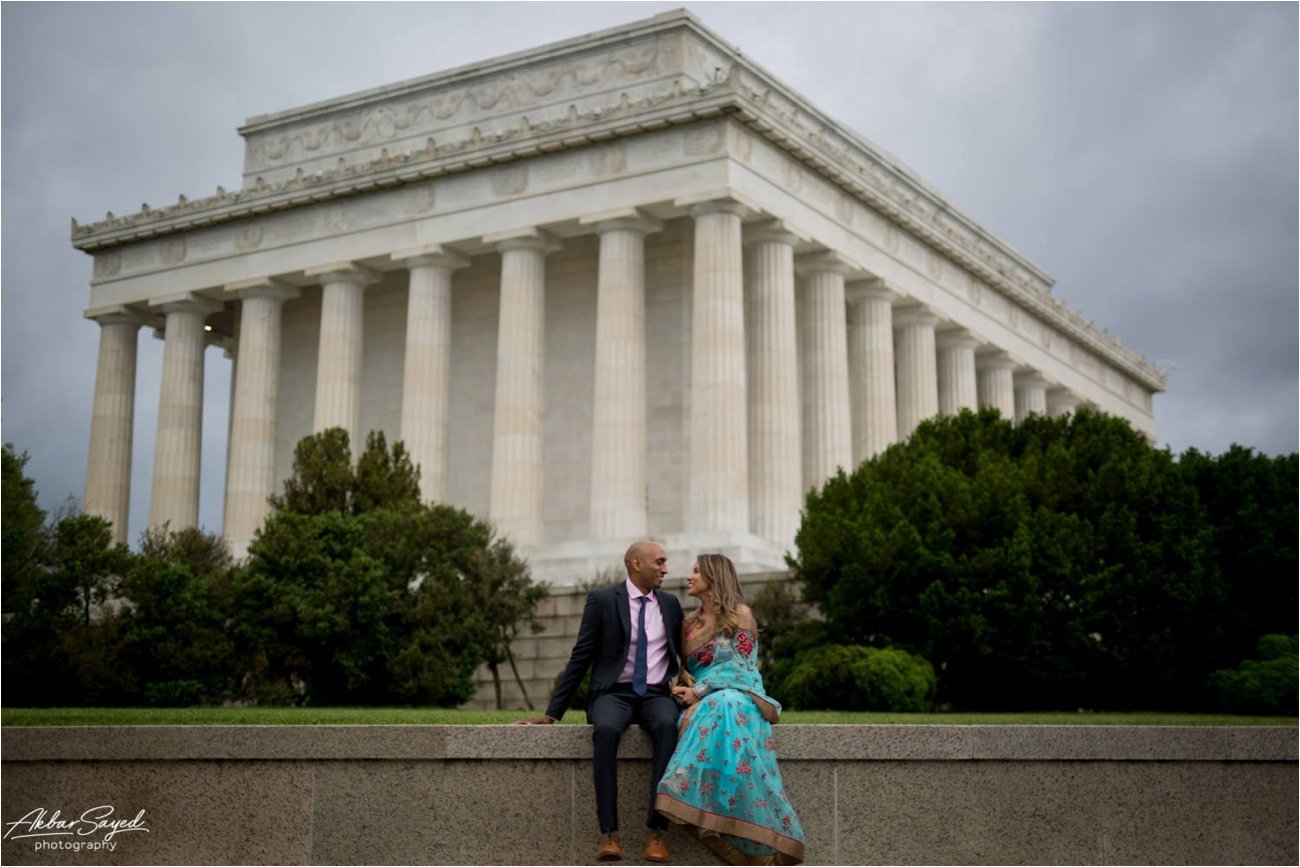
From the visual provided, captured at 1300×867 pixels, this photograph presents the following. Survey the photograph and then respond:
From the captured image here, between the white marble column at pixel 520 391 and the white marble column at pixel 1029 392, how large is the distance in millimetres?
27496

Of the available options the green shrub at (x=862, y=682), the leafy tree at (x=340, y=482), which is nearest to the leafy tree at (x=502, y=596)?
the leafy tree at (x=340, y=482)

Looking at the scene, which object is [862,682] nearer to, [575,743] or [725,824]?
[575,743]

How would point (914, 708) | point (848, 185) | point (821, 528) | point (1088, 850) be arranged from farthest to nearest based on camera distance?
1. point (848, 185)
2. point (821, 528)
3. point (914, 708)
4. point (1088, 850)

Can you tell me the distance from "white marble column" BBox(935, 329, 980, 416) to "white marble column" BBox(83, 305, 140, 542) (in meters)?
34.3

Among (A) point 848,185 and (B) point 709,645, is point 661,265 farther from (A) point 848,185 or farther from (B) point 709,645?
(B) point 709,645

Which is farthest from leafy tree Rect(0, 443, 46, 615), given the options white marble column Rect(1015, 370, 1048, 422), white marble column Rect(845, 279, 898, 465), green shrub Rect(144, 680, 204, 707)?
white marble column Rect(1015, 370, 1048, 422)

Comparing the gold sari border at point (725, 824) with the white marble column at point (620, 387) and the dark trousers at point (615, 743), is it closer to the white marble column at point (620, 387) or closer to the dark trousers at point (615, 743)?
the dark trousers at point (615, 743)

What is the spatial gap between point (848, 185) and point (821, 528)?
2225cm

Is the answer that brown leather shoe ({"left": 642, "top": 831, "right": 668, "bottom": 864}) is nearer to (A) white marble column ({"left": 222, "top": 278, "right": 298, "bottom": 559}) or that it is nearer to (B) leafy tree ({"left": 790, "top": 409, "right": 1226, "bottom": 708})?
(B) leafy tree ({"left": 790, "top": 409, "right": 1226, "bottom": 708})

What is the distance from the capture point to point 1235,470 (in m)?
37.5

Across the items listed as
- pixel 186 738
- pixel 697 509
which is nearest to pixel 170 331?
pixel 697 509

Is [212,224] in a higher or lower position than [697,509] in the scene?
higher

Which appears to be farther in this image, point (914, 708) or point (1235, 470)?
point (1235, 470)

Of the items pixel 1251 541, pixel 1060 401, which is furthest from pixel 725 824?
pixel 1060 401
